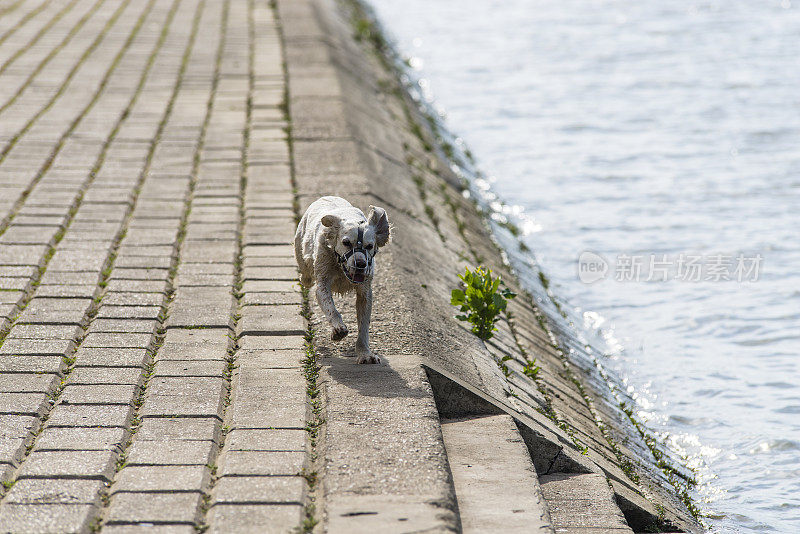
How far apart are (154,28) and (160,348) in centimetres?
946

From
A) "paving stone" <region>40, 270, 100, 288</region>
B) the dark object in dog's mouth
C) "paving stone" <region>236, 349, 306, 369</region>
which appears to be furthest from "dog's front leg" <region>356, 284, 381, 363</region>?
"paving stone" <region>40, 270, 100, 288</region>

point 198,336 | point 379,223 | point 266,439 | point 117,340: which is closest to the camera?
point 266,439

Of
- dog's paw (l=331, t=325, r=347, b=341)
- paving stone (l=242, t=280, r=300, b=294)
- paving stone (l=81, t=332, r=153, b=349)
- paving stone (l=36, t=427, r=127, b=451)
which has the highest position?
dog's paw (l=331, t=325, r=347, b=341)

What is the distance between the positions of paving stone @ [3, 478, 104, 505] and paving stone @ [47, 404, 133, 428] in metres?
0.47

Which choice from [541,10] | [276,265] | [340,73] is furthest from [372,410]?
[541,10]

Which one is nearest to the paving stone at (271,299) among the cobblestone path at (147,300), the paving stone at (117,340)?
the cobblestone path at (147,300)

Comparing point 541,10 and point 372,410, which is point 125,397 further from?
point 541,10

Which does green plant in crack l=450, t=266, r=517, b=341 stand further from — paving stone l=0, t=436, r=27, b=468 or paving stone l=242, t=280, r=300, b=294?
paving stone l=0, t=436, r=27, b=468

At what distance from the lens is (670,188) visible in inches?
485

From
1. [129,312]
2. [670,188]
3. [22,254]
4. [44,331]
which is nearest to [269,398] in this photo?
[129,312]

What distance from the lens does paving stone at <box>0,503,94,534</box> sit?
11.6ft

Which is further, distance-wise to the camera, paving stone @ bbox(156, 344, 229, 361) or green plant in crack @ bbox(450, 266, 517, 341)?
green plant in crack @ bbox(450, 266, 517, 341)

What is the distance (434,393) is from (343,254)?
91 cm

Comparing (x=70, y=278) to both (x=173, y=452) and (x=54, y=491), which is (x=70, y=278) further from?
(x=54, y=491)
